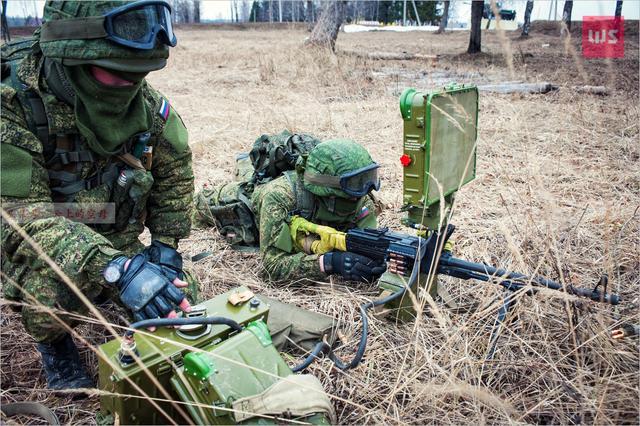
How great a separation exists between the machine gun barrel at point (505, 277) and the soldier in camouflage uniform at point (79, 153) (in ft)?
4.47

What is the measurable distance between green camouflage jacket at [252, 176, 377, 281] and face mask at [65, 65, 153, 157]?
48.7 inches

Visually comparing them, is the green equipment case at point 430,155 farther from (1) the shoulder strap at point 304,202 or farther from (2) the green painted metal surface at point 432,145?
(1) the shoulder strap at point 304,202

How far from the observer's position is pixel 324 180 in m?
3.48

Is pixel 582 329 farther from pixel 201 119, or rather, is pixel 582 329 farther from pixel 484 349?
pixel 201 119

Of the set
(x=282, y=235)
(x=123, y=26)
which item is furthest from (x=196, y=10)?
(x=123, y=26)

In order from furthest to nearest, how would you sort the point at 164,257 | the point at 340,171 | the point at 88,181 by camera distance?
1. the point at 340,171
2. the point at 164,257
3. the point at 88,181

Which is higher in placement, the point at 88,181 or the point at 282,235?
the point at 88,181

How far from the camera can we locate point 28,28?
79.5 feet

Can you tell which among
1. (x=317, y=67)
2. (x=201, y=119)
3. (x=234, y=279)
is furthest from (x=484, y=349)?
(x=317, y=67)

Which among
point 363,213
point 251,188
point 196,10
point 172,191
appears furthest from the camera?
point 196,10

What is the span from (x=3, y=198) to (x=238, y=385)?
138 centimetres

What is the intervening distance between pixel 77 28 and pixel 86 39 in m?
0.06

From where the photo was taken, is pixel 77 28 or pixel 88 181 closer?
pixel 77 28

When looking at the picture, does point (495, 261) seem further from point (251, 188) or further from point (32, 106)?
point (32, 106)
